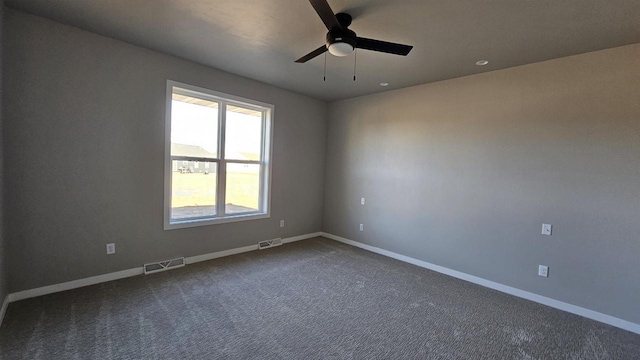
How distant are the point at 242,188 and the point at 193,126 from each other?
46.9 inches

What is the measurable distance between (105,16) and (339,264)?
3.80 meters

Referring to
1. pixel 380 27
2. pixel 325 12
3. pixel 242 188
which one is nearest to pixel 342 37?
pixel 325 12

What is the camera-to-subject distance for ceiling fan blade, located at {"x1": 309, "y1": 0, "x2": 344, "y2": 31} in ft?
5.54

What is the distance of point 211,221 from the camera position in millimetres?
3867

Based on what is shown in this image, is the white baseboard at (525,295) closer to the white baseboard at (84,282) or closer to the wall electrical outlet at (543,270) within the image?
the wall electrical outlet at (543,270)

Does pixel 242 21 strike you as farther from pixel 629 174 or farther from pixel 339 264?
pixel 629 174

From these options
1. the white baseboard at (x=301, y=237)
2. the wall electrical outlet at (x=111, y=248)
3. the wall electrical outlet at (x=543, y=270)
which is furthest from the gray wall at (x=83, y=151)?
the wall electrical outlet at (x=543, y=270)

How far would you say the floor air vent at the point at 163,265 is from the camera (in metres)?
3.28

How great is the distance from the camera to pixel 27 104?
2525mm

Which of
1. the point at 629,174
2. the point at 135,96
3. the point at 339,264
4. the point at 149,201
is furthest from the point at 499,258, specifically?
the point at 135,96

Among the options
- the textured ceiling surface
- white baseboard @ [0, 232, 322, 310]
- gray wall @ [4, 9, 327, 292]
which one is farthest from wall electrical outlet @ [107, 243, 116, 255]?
the textured ceiling surface

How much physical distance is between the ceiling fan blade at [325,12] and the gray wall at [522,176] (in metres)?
2.47

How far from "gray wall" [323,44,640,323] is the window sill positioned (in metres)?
1.92

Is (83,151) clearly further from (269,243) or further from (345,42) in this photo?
(345,42)
